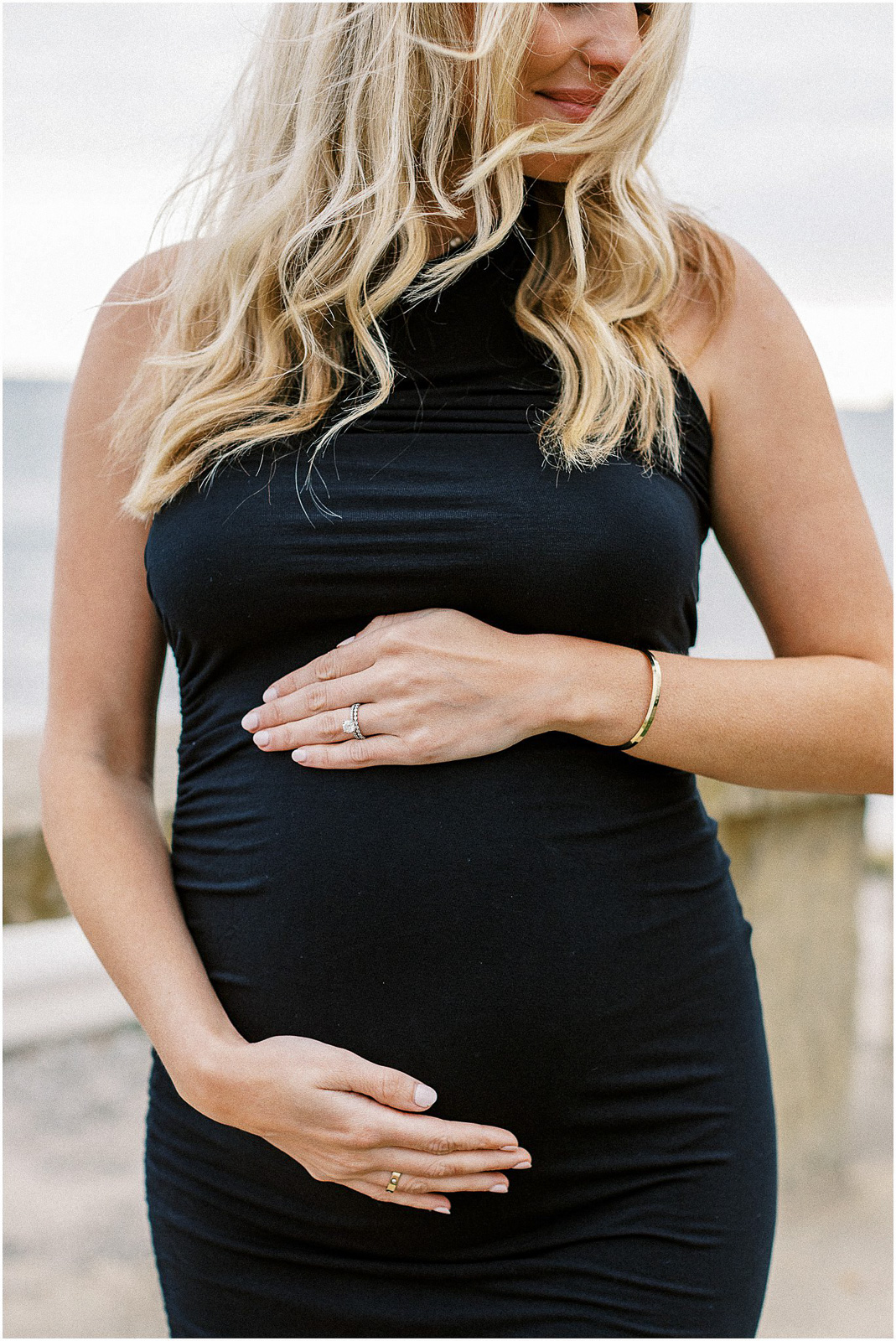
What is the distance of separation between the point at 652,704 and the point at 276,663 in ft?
1.34

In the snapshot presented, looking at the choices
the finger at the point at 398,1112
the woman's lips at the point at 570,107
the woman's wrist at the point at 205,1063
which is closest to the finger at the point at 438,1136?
the finger at the point at 398,1112

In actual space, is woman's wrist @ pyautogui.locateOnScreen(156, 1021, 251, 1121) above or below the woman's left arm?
below

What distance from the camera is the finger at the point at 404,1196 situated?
43.6 inches

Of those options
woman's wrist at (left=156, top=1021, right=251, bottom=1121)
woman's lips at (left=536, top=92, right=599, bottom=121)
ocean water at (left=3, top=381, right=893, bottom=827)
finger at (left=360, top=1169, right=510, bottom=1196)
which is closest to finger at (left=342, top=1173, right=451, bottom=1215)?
finger at (left=360, top=1169, right=510, bottom=1196)

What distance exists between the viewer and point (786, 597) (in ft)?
4.24

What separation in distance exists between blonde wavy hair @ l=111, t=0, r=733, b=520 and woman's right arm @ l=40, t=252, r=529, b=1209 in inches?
2.0

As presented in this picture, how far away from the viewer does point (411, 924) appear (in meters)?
1.14

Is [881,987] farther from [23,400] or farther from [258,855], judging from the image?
[23,400]

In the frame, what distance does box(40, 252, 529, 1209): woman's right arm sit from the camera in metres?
1.09

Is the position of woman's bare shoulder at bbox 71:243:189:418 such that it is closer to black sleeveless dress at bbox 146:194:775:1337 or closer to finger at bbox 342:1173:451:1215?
black sleeveless dress at bbox 146:194:775:1337

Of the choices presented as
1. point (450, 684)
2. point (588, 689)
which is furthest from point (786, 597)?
point (450, 684)

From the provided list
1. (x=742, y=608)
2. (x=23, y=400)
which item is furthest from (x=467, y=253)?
(x=23, y=400)

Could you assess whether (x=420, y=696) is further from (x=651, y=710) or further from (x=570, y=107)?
(x=570, y=107)

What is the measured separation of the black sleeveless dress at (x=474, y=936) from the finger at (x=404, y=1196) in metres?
0.04
